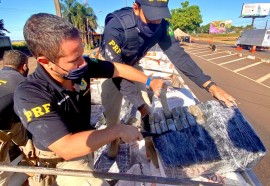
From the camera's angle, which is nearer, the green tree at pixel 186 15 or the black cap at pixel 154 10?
the black cap at pixel 154 10

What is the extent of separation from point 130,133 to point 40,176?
2.87 ft

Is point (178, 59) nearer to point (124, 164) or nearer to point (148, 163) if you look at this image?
point (148, 163)

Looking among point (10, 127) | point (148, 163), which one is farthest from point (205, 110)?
point (10, 127)

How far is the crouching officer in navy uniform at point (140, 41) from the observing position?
195 centimetres

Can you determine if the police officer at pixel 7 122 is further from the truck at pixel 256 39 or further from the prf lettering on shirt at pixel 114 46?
the truck at pixel 256 39

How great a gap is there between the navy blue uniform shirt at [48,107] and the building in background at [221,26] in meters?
71.8

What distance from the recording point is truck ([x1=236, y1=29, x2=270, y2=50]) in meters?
19.1

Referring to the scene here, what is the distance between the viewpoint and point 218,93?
1944 mm

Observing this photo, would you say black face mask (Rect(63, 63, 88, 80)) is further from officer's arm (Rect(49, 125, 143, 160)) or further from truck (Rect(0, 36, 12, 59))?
truck (Rect(0, 36, 12, 59))

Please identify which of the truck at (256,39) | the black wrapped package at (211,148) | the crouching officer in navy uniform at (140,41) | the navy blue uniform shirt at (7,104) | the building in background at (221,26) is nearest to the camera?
the black wrapped package at (211,148)

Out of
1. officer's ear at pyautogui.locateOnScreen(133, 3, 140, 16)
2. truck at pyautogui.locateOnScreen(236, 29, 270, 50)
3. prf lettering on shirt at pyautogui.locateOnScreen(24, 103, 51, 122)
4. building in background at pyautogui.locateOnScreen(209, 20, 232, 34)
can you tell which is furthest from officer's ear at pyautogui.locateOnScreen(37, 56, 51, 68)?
building in background at pyautogui.locateOnScreen(209, 20, 232, 34)

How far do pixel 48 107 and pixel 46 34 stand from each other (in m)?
0.41

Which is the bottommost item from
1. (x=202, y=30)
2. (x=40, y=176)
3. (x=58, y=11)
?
(x=202, y=30)

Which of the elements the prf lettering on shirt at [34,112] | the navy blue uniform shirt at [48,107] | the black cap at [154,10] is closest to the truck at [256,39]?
the black cap at [154,10]
